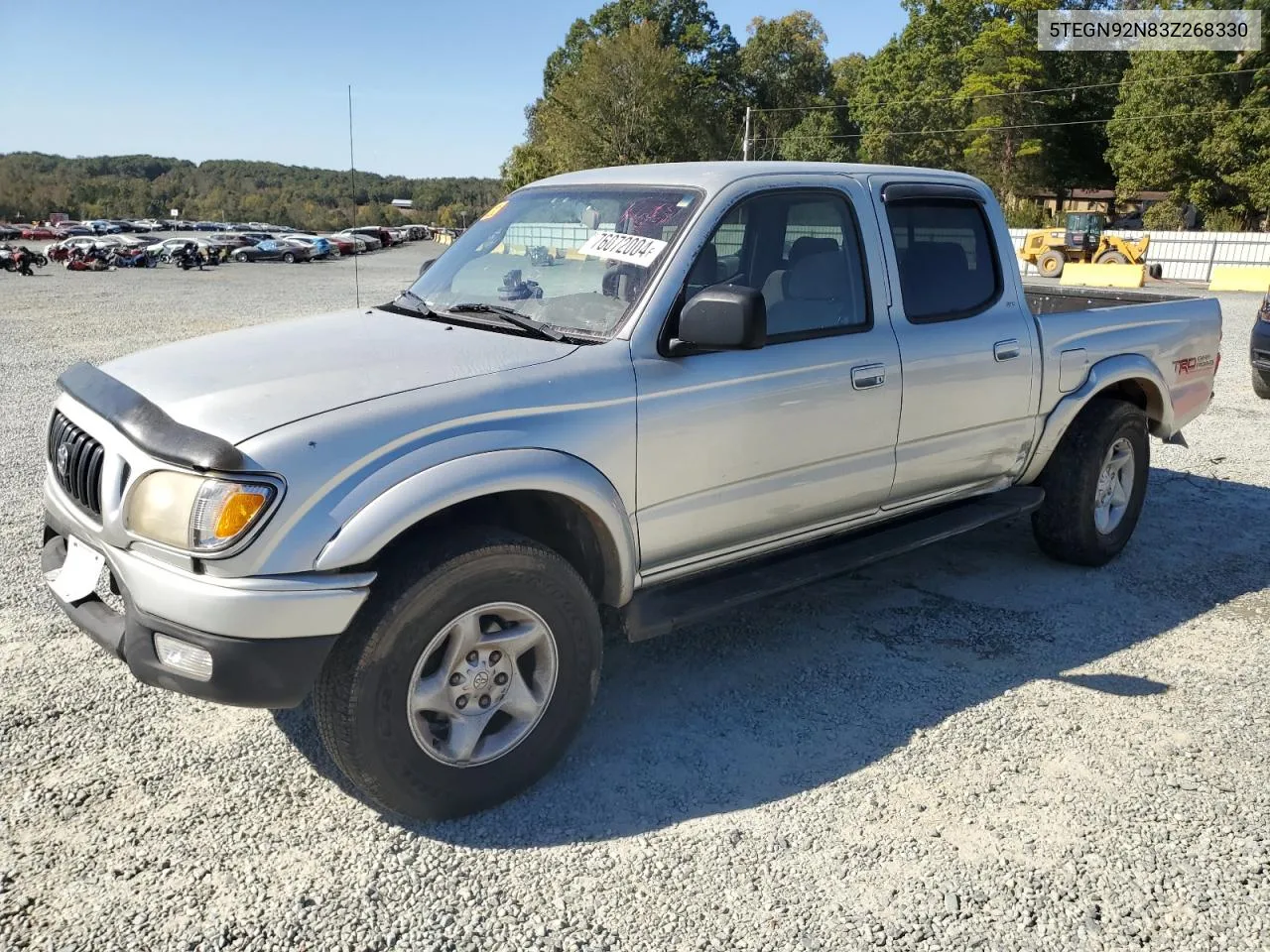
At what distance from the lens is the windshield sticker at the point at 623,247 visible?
353cm

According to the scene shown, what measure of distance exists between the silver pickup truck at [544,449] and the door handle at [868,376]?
0.03 metres

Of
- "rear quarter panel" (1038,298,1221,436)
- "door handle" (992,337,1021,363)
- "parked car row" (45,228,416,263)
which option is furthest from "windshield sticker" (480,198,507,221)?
"parked car row" (45,228,416,263)

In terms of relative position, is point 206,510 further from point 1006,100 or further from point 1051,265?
point 1006,100

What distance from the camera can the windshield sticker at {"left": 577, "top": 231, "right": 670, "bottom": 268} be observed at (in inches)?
139

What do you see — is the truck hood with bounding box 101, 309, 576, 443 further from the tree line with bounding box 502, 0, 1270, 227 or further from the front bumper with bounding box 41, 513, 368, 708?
the tree line with bounding box 502, 0, 1270, 227

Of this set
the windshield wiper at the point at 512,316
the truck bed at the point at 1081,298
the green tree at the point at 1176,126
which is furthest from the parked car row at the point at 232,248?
the green tree at the point at 1176,126

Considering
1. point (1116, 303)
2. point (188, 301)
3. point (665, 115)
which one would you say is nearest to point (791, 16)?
point (665, 115)

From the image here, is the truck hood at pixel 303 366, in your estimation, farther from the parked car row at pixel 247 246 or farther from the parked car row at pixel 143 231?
the parked car row at pixel 143 231

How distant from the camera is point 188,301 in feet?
74.7

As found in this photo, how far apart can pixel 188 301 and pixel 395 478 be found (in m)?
22.5

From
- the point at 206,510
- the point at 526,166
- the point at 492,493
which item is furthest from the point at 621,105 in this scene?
the point at 206,510

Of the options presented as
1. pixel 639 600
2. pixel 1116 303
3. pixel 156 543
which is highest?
pixel 1116 303

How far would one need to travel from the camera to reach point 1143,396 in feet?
18.1

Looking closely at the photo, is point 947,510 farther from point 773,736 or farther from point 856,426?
point 773,736
